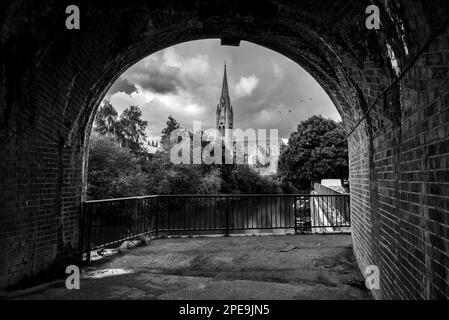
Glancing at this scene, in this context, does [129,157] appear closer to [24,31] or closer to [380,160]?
[24,31]

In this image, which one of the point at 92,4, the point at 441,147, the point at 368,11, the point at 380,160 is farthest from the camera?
the point at 92,4

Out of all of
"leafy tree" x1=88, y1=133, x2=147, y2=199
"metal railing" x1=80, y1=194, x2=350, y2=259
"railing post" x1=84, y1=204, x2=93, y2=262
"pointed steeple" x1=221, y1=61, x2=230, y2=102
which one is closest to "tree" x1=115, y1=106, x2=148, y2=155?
"leafy tree" x1=88, y1=133, x2=147, y2=199

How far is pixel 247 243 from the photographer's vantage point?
7.29 metres

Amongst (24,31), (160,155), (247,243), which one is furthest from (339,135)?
(24,31)

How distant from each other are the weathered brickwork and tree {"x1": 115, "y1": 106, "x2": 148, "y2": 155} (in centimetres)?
3452

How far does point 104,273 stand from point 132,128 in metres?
38.3

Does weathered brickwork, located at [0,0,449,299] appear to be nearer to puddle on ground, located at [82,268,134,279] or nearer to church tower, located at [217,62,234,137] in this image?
puddle on ground, located at [82,268,134,279]

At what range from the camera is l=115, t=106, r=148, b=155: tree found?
38.4 m

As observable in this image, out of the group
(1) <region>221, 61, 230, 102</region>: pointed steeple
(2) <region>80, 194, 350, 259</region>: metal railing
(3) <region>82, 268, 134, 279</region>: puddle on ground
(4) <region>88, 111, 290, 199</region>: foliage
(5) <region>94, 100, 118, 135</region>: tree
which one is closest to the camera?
(3) <region>82, 268, 134, 279</region>: puddle on ground

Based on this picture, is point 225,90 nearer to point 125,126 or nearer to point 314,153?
point 125,126

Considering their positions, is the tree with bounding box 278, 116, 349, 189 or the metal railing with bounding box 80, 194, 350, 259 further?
the tree with bounding box 278, 116, 349, 189

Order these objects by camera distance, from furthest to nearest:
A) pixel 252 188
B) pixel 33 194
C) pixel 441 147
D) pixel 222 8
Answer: pixel 252 188 < pixel 222 8 < pixel 33 194 < pixel 441 147

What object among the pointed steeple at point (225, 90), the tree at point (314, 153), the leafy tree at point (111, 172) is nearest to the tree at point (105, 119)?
the leafy tree at point (111, 172)

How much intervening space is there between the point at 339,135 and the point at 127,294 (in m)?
33.3
